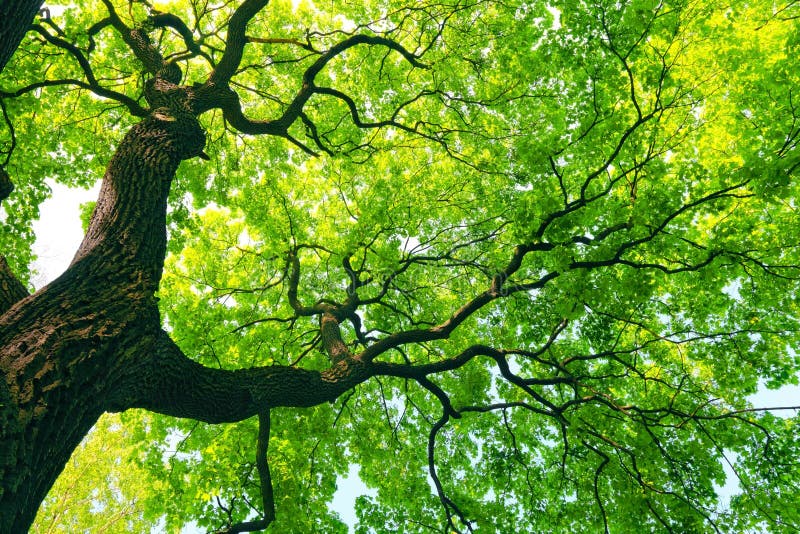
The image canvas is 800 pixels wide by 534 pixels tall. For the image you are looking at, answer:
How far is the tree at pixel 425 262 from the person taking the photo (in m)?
4.38

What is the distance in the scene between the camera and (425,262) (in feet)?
31.2

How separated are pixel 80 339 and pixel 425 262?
7.01 metres

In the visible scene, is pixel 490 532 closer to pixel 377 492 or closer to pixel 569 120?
pixel 377 492

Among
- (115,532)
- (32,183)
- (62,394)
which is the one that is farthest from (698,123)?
(115,532)

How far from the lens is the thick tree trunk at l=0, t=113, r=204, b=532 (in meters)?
2.63

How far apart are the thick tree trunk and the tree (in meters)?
0.02

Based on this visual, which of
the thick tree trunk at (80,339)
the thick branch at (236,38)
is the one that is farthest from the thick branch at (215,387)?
the thick branch at (236,38)

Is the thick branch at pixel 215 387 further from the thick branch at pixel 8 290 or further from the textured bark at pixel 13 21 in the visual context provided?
the textured bark at pixel 13 21

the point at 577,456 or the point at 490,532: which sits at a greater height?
the point at 577,456

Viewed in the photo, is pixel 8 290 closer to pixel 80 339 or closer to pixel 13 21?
pixel 80 339

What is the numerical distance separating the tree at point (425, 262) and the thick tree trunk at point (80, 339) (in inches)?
0.8

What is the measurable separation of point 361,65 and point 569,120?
4.75m

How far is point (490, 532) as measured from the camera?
713 centimetres

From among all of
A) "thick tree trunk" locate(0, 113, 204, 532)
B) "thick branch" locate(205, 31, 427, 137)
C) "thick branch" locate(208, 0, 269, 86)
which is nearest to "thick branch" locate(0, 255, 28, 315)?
"thick tree trunk" locate(0, 113, 204, 532)
